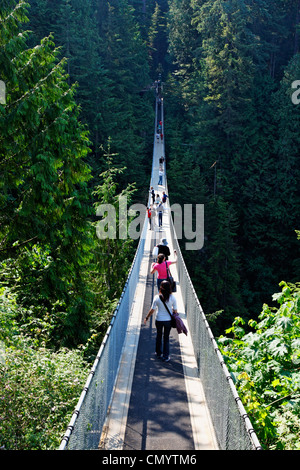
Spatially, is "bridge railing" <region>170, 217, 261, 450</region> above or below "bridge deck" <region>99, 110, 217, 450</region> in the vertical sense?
above

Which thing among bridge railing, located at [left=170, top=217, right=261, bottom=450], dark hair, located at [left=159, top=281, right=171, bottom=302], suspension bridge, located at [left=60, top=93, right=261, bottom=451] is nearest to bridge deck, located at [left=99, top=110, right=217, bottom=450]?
suspension bridge, located at [left=60, top=93, right=261, bottom=451]

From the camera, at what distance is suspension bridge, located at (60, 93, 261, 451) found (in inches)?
140

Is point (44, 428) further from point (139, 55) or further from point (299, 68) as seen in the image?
point (139, 55)

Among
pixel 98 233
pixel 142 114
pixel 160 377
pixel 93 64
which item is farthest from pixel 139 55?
pixel 160 377

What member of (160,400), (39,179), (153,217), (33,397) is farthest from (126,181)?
(33,397)

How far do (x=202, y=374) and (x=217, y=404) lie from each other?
108 centimetres

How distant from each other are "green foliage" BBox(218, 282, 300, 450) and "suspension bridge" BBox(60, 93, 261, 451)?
0.40m

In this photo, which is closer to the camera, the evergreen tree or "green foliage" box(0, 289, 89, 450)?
"green foliage" box(0, 289, 89, 450)

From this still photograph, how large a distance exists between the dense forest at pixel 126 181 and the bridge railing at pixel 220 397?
37 centimetres

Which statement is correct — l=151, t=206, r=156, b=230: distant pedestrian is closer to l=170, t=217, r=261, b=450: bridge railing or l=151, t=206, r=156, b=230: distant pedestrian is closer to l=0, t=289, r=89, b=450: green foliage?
l=170, t=217, r=261, b=450: bridge railing

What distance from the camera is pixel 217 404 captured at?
4.23m

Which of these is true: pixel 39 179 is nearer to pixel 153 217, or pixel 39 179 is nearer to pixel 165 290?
pixel 165 290

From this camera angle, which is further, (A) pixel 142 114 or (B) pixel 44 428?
(A) pixel 142 114

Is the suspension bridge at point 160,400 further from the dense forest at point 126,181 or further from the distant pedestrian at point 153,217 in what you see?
the distant pedestrian at point 153,217
